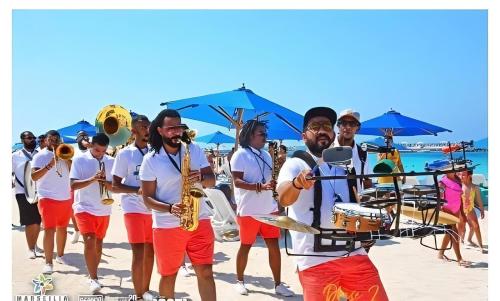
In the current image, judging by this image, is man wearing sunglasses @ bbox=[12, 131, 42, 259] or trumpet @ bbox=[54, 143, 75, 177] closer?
trumpet @ bbox=[54, 143, 75, 177]

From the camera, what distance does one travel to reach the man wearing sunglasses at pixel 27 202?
24.9 ft

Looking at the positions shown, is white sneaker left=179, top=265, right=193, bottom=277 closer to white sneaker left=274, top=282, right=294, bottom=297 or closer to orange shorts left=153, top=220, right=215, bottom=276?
white sneaker left=274, top=282, right=294, bottom=297

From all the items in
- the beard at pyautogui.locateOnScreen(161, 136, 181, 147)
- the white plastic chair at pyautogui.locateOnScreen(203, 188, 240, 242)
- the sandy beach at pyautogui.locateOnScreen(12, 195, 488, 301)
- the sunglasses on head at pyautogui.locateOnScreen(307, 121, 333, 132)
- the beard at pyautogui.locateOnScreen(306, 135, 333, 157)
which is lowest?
the sandy beach at pyautogui.locateOnScreen(12, 195, 488, 301)

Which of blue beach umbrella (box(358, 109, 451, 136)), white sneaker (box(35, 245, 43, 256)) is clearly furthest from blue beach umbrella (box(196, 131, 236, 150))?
white sneaker (box(35, 245, 43, 256))

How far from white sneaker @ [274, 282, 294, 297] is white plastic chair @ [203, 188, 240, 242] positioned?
9.99 ft

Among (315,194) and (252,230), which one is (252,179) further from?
(315,194)

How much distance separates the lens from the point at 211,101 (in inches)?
311

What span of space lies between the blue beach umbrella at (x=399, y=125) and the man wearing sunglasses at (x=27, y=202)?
741 centimetres

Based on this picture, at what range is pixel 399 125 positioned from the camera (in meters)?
11.7

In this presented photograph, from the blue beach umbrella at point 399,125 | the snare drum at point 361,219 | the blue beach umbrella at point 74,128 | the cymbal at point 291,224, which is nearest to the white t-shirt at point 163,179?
the cymbal at point 291,224

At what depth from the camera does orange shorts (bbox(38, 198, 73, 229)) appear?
653cm
